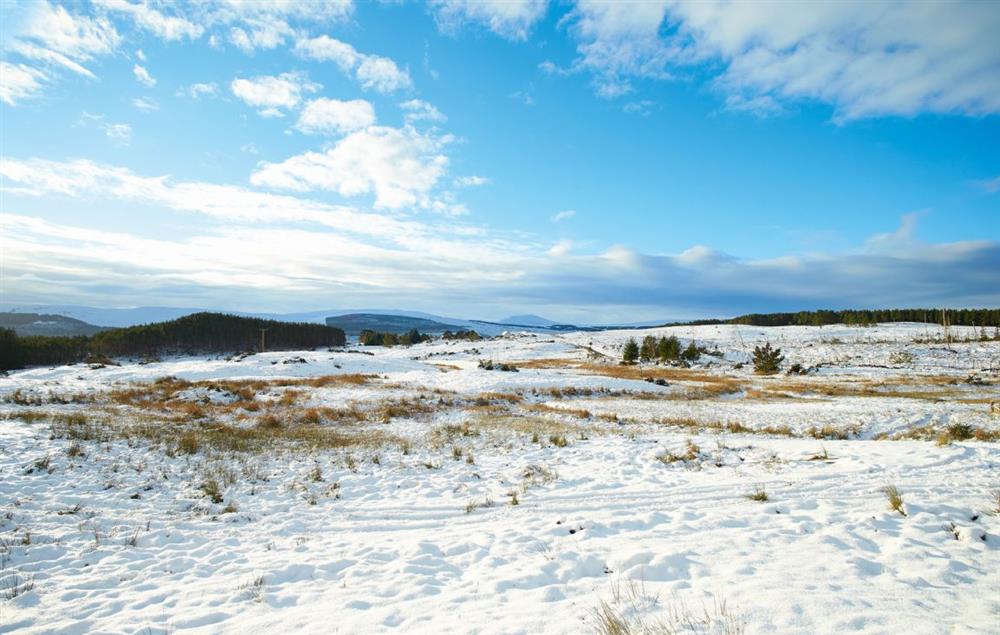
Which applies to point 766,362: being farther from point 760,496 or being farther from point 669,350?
point 760,496

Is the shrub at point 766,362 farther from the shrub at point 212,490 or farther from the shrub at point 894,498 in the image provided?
the shrub at point 212,490

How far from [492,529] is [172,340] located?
106m

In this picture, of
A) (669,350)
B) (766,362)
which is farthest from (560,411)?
(669,350)

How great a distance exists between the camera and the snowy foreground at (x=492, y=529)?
4785 millimetres

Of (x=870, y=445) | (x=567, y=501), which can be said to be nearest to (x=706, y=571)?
(x=567, y=501)

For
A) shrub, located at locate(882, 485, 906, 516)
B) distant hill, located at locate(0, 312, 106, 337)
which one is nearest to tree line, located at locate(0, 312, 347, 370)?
shrub, located at locate(882, 485, 906, 516)

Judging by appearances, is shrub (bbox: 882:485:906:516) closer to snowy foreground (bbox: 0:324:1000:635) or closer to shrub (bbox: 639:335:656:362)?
snowy foreground (bbox: 0:324:1000:635)

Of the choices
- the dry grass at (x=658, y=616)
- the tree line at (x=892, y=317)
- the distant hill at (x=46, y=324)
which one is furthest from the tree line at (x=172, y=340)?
the tree line at (x=892, y=317)

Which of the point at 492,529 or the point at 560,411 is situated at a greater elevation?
the point at 492,529

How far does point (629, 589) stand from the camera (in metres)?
5.13

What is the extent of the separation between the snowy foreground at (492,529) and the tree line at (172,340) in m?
67.7

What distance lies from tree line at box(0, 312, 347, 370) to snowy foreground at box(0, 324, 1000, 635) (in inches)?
2666

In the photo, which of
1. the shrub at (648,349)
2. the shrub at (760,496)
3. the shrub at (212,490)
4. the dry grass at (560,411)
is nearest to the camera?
the shrub at (760,496)

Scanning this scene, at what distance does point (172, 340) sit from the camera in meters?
89.8
